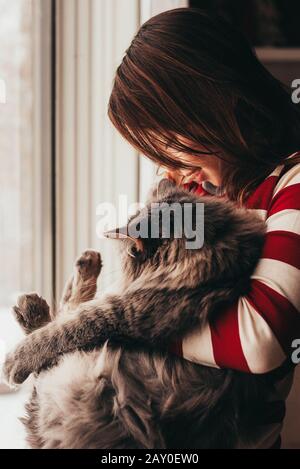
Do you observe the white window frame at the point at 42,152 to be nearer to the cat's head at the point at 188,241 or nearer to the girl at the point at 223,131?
the girl at the point at 223,131

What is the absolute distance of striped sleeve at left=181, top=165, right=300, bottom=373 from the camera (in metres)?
0.75

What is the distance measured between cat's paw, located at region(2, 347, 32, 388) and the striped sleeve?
0.24 meters

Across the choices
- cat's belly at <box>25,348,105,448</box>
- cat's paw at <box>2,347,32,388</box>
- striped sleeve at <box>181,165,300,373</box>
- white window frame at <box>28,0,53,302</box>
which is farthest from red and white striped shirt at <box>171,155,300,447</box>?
white window frame at <box>28,0,53,302</box>

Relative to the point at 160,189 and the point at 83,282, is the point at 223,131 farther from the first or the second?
the point at 83,282

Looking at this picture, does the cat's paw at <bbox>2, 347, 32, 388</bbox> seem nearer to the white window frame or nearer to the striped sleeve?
the striped sleeve

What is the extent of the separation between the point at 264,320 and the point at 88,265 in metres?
0.34

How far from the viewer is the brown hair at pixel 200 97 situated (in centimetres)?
88

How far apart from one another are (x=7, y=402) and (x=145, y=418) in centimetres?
54

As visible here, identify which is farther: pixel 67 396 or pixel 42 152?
pixel 42 152

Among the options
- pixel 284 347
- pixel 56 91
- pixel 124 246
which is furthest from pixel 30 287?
pixel 284 347

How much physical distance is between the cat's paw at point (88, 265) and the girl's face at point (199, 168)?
0.20 meters

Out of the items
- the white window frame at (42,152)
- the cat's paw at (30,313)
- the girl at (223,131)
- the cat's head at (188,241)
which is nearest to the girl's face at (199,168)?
the girl at (223,131)

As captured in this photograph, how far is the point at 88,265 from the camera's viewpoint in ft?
3.19

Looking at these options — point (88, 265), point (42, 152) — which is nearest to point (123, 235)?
point (88, 265)
